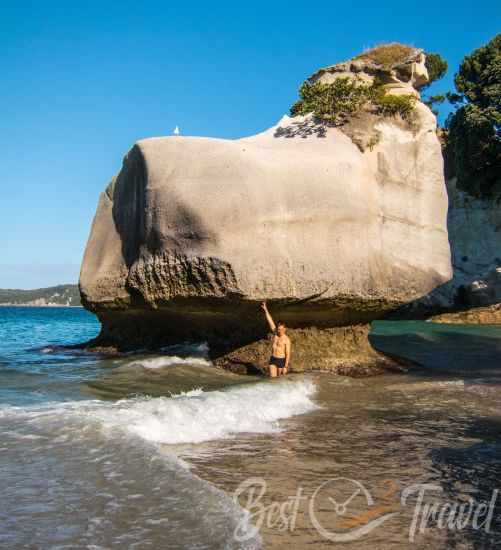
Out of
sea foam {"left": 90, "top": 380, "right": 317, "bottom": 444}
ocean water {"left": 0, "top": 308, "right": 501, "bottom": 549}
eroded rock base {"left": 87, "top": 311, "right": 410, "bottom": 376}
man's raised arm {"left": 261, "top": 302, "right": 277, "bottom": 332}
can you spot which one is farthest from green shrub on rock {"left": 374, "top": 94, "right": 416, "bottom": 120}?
sea foam {"left": 90, "top": 380, "right": 317, "bottom": 444}

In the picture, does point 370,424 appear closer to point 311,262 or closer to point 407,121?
point 311,262

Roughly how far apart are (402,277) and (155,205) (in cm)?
446

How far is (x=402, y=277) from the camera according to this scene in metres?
10.1

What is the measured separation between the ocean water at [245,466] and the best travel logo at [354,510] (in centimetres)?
1

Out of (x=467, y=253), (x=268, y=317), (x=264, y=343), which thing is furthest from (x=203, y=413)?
(x=467, y=253)

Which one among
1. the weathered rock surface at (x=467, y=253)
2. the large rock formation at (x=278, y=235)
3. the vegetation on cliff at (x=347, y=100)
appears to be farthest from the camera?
the weathered rock surface at (x=467, y=253)

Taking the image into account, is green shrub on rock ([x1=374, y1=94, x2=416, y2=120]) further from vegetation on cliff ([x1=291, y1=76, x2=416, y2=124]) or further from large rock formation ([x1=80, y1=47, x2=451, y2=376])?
large rock formation ([x1=80, y1=47, x2=451, y2=376])

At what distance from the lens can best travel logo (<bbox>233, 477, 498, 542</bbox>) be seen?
3.27 m

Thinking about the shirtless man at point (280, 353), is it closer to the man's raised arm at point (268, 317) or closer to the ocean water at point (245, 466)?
the man's raised arm at point (268, 317)

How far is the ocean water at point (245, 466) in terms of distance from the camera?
3176 millimetres

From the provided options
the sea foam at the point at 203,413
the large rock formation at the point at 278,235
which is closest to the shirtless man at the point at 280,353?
the large rock formation at the point at 278,235

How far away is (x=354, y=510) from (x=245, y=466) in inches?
41.9

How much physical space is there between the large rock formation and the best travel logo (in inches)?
197

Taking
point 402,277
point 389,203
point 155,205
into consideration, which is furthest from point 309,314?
point 155,205
